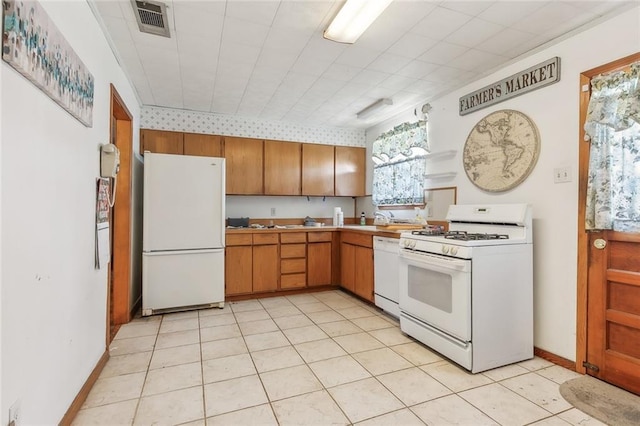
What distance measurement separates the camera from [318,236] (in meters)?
4.29

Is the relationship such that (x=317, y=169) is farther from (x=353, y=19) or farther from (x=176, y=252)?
(x=353, y=19)

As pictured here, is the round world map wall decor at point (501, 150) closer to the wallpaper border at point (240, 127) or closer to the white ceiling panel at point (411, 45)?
the white ceiling panel at point (411, 45)

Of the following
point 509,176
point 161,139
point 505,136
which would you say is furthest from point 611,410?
point 161,139

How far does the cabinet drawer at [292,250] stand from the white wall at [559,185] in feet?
8.03

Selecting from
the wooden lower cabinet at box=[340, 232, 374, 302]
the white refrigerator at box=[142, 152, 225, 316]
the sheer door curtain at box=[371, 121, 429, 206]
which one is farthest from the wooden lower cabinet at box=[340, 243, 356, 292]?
the white refrigerator at box=[142, 152, 225, 316]

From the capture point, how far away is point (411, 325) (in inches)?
107

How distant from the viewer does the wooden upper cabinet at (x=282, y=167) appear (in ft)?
14.6

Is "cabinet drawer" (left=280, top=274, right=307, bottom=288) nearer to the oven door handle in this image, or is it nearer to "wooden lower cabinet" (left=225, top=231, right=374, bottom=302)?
"wooden lower cabinet" (left=225, top=231, right=374, bottom=302)

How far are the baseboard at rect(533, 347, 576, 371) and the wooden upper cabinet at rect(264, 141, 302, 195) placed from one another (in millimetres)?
3287

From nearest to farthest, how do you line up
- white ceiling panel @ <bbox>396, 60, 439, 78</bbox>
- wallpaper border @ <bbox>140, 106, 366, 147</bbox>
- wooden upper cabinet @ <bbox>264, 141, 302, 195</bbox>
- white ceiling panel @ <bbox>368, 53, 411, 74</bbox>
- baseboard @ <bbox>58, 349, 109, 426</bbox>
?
baseboard @ <bbox>58, 349, 109, 426</bbox>, white ceiling panel @ <bbox>368, 53, 411, 74</bbox>, white ceiling panel @ <bbox>396, 60, 439, 78</bbox>, wallpaper border @ <bbox>140, 106, 366, 147</bbox>, wooden upper cabinet @ <bbox>264, 141, 302, 195</bbox>

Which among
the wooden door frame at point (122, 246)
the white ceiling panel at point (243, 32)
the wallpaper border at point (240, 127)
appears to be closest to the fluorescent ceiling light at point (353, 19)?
the white ceiling panel at point (243, 32)

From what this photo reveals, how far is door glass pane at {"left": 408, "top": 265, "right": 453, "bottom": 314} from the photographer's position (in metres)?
2.32

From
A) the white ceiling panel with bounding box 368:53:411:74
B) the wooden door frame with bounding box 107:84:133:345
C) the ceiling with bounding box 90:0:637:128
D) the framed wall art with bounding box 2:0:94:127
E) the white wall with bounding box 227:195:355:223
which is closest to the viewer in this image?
the framed wall art with bounding box 2:0:94:127

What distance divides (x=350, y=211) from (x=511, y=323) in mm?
3223
